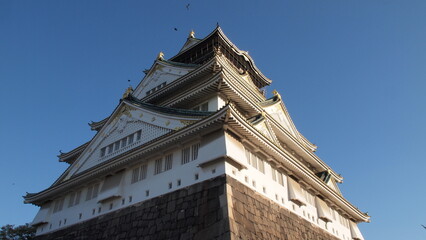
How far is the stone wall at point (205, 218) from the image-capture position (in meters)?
12.3

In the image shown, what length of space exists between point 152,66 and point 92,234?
46.0 ft

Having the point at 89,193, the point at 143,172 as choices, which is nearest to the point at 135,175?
the point at 143,172

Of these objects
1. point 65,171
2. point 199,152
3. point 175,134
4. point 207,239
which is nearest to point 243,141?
point 199,152

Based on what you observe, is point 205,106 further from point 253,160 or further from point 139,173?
point 139,173

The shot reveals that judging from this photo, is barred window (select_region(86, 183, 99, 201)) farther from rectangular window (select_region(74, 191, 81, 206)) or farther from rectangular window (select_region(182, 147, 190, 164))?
rectangular window (select_region(182, 147, 190, 164))

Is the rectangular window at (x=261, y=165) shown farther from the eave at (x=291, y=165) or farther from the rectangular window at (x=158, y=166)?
the rectangular window at (x=158, y=166)

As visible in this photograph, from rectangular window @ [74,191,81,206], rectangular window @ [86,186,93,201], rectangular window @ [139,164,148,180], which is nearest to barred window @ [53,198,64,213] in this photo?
rectangular window @ [74,191,81,206]

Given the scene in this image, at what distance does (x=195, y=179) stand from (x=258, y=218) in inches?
118

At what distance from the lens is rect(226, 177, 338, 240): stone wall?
1241cm

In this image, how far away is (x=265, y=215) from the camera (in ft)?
47.2

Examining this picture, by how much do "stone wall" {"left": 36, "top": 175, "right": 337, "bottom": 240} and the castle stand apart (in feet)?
0.15

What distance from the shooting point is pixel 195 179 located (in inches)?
554

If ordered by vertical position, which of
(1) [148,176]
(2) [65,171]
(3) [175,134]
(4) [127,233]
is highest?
(2) [65,171]

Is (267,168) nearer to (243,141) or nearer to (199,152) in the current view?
(243,141)
